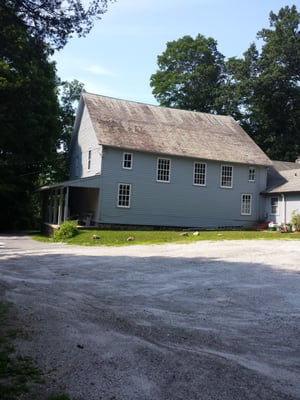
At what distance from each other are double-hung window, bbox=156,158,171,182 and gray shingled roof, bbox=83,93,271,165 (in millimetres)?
807

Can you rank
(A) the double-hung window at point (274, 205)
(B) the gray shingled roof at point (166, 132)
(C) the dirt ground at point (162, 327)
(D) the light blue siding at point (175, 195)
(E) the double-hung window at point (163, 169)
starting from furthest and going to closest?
(A) the double-hung window at point (274, 205)
(E) the double-hung window at point (163, 169)
(B) the gray shingled roof at point (166, 132)
(D) the light blue siding at point (175, 195)
(C) the dirt ground at point (162, 327)

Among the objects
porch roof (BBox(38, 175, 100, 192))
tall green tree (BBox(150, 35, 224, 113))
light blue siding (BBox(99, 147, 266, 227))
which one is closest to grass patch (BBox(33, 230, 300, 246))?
porch roof (BBox(38, 175, 100, 192))

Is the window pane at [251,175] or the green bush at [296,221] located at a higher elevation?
the window pane at [251,175]

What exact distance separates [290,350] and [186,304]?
2761 millimetres

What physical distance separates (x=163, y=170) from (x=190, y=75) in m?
26.9

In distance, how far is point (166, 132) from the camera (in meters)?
29.0

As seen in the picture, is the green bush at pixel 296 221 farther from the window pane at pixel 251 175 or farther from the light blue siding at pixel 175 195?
the window pane at pixel 251 175

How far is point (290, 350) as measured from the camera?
5422 millimetres

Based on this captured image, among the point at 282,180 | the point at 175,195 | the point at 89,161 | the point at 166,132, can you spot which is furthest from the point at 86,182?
the point at 282,180

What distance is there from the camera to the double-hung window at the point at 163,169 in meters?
27.3

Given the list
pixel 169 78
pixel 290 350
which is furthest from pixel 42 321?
pixel 169 78

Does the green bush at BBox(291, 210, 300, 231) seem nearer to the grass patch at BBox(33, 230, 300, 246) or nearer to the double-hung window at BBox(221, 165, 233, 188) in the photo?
the grass patch at BBox(33, 230, 300, 246)

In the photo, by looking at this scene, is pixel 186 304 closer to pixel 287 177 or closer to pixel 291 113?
pixel 287 177

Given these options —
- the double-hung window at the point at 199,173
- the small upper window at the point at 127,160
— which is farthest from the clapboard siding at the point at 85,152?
the double-hung window at the point at 199,173
